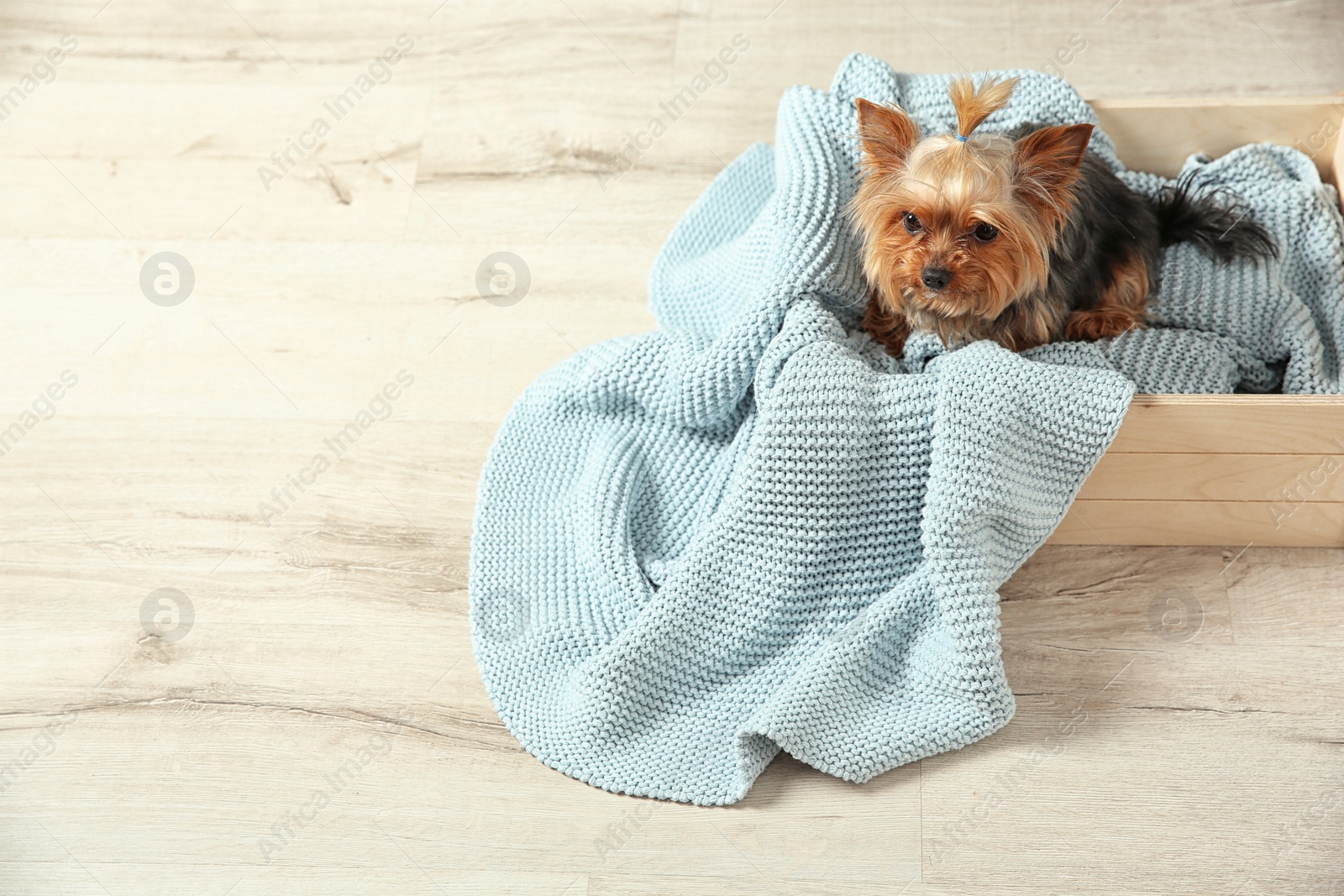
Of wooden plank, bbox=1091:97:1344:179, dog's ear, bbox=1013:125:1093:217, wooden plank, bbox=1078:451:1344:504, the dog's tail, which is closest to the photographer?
dog's ear, bbox=1013:125:1093:217

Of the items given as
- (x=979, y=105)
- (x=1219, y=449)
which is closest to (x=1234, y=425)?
(x=1219, y=449)

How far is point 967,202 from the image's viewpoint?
4.37ft

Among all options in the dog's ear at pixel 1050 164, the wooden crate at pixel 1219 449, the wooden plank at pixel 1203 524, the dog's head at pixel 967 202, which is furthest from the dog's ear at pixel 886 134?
the wooden plank at pixel 1203 524

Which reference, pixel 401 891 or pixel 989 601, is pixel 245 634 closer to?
pixel 401 891

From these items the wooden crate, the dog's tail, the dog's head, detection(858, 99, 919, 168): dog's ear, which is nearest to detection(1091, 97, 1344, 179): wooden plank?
the wooden crate

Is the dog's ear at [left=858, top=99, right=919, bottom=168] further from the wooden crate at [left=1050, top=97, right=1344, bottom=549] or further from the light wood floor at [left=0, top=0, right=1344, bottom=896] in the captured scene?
the light wood floor at [left=0, top=0, right=1344, bottom=896]

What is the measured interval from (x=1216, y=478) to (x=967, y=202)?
578 mm

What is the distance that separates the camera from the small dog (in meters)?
1.34

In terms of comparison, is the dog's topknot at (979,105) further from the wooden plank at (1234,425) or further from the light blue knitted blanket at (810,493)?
the wooden plank at (1234,425)

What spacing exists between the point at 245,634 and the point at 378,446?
1.32 ft

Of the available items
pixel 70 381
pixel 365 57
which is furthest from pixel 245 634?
pixel 365 57

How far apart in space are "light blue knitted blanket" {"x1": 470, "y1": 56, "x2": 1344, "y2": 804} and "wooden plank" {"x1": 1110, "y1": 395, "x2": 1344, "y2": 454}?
0.07 m

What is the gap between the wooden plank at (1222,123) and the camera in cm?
173

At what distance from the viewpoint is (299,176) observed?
7.41 feet
